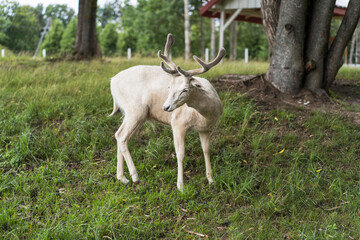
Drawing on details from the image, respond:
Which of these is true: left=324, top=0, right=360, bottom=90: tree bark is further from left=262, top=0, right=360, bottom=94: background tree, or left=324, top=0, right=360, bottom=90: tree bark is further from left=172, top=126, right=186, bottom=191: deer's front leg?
left=172, top=126, right=186, bottom=191: deer's front leg

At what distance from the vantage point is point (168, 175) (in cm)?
464

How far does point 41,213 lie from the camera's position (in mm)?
3809

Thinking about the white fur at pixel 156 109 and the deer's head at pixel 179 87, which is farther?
the white fur at pixel 156 109

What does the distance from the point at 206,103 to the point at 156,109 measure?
0.78 meters

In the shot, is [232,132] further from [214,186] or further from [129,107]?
[129,107]

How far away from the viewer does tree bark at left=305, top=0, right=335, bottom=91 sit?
6.70m

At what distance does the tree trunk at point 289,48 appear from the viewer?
6613 millimetres

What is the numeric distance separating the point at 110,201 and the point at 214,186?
1.33 meters

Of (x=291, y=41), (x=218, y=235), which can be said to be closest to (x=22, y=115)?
(x=218, y=235)

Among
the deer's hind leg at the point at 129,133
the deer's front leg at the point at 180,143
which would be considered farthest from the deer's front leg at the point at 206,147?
the deer's hind leg at the point at 129,133

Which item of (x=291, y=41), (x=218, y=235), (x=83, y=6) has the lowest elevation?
(x=218, y=235)

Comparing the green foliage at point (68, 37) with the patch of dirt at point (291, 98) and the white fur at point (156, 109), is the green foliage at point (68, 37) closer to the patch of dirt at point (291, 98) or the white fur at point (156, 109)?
the patch of dirt at point (291, 98)

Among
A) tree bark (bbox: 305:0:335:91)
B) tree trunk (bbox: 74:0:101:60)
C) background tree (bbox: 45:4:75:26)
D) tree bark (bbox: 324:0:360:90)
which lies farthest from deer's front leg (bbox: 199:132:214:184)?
background tree (bbox: 45:4:75:26)

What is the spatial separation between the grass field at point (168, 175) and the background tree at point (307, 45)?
3.19 ft
